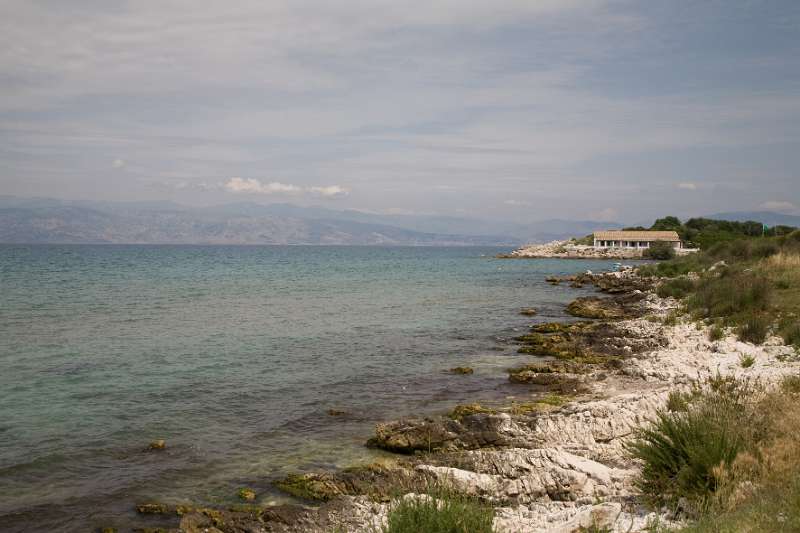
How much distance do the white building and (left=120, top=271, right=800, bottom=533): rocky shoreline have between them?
96618mm

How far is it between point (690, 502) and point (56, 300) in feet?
145

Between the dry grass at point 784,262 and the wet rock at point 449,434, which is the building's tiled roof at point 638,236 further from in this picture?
the wet rock at point 449,434

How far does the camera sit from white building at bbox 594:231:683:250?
361 ft

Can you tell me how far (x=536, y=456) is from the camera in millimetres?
10391

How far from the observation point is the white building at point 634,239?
110000 mm

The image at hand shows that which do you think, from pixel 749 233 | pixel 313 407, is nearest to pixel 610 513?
pixel 313 407

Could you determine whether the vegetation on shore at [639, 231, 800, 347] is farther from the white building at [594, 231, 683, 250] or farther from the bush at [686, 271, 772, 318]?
the white building at [594, 231, 683, 250]

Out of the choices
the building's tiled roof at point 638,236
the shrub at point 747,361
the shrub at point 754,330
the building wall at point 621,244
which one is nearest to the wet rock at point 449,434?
the shrub at point 747,361

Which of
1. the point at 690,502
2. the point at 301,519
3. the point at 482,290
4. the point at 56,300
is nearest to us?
the point at 690,502

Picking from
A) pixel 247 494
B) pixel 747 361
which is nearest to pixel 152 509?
pixel 247 494

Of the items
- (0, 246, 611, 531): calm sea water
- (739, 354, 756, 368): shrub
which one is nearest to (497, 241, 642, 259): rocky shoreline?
(0, 246, 611, 531): calm sea water

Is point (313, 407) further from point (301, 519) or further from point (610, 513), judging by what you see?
point (610, 513)

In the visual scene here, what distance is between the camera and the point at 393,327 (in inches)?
1284

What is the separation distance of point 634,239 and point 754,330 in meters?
107
